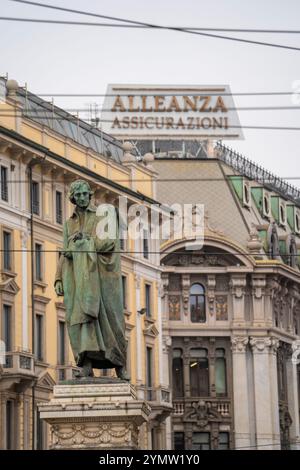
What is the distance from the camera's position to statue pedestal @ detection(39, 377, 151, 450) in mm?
28656

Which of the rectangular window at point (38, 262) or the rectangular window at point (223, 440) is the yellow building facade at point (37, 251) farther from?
the rectangular window at point (223, 440)

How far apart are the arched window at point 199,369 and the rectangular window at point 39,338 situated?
2808cm

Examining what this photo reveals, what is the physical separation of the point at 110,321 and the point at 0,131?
31543 mm

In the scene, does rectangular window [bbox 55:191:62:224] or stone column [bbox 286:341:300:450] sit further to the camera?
stone column [bbox 286:341:300:450]

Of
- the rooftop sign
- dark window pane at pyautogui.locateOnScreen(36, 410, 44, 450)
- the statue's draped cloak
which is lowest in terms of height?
the statue's draped cloak

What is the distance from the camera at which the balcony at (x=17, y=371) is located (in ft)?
196

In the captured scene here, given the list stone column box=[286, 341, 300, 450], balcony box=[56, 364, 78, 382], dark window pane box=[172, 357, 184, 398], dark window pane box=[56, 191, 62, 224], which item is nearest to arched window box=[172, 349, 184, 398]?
dark window pane box=[172, 357, 184, 398]

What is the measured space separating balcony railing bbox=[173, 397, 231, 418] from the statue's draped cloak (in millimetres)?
59753

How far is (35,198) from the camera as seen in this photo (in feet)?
210

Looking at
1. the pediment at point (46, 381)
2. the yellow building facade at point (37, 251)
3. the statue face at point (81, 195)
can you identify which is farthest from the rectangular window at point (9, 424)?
the statue face at point (81, 195)

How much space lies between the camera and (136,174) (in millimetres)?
73375

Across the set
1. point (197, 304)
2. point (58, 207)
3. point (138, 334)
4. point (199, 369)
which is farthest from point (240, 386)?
point (58, 207)

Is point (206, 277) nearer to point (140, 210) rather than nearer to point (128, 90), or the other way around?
point (140, 210)

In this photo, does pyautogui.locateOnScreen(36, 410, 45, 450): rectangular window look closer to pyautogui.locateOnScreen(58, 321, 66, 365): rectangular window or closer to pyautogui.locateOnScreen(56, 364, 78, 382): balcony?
pyautogui.locateOnScreen(56, 364, 78, 382): balcony
